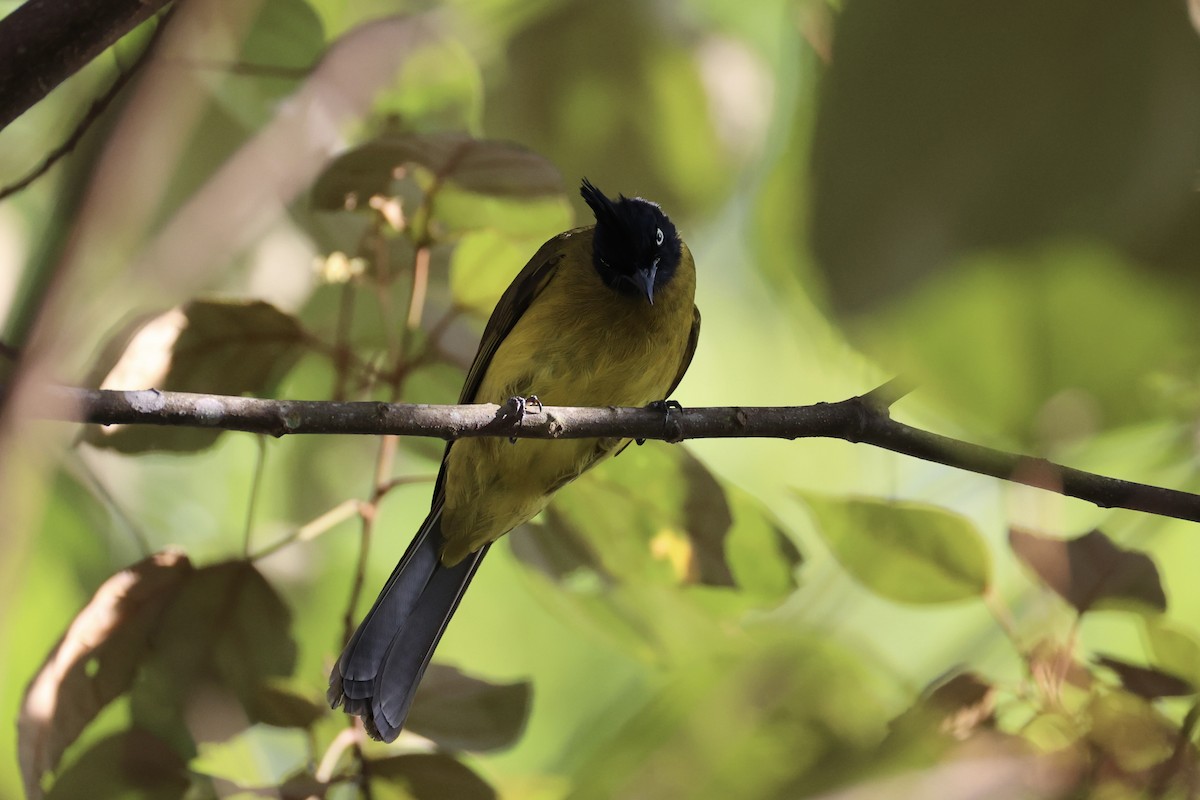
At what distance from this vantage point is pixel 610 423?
88 cm

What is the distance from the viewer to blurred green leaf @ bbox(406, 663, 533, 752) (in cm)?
90

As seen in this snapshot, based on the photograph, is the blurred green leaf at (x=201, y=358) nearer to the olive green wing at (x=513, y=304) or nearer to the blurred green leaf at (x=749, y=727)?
the olive green wing at (x=513, y=304)

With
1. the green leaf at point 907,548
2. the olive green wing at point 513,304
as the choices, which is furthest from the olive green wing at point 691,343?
the green leaf at point 907,548

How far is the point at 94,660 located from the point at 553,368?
0.56 meters

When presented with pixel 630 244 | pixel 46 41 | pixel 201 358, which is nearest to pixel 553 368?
pixel 630 244

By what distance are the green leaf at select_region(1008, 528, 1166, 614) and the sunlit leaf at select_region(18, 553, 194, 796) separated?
723 millimetres

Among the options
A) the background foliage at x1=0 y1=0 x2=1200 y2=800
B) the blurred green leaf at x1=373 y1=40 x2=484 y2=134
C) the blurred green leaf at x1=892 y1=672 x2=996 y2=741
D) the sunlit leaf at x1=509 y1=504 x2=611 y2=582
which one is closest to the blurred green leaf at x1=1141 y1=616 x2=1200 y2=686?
the background foliage at x1=0 y1=0 x2=1200 y2=800

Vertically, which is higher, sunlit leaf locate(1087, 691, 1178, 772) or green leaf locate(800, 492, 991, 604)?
green leaf locate(800, 492, 991, 604)

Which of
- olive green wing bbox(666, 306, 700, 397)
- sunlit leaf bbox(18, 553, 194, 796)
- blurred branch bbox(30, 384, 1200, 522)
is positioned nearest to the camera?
blurred branch bbox(30, 384, 1200, 522)

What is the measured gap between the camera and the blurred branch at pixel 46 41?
0.69 metres

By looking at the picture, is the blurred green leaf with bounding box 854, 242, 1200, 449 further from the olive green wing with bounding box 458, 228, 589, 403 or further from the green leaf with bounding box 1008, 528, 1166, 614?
the olive green wing with bounding box 458, 228, 589, 403

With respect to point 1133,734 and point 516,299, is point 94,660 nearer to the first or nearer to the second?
point 516,299

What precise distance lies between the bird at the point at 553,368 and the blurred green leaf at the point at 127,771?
0.31 m

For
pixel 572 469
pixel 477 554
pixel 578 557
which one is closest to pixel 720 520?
pixel 578 557
